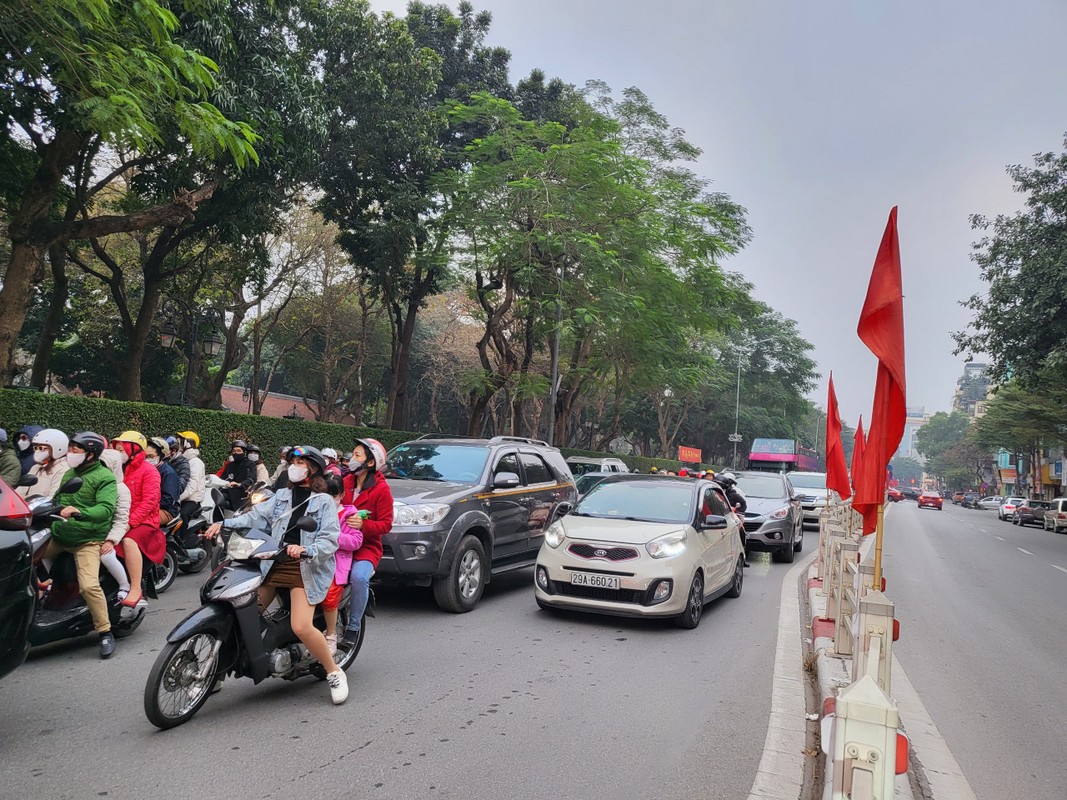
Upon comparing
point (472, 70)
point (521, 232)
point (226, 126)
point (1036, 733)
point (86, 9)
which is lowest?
point (1036, 733)

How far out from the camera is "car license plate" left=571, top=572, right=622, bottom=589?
7418 millimetres

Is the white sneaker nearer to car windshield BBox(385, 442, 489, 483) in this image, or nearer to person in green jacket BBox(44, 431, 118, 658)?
person in green jacket BBox(44, 431, 118, 658)

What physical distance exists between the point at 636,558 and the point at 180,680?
4236 millimetres

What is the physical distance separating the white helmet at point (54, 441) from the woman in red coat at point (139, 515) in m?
0.45

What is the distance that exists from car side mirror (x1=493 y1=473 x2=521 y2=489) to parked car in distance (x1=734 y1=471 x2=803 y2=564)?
20.4ft

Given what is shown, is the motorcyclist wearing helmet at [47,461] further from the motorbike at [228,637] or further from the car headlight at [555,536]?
the car headlight at [555,536]

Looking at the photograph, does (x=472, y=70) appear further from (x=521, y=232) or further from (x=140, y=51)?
(x=140, y=51)

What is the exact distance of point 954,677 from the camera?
21.7ft

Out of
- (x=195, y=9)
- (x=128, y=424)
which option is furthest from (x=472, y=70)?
(x=128, y=424)

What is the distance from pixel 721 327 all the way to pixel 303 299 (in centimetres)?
1668

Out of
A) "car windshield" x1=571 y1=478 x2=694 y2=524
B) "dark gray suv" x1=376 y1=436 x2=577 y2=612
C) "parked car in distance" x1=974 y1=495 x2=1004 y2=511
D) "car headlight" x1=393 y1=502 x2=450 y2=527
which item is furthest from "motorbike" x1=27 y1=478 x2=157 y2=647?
"parked car in distance" x1=974 y1=495 x2=1004 y2=511

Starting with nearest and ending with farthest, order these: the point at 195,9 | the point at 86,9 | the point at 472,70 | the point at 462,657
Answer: the point at 462,657
the point at 86,9
the point at 195,9
the point at 472,70

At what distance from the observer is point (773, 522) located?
44.6 feet

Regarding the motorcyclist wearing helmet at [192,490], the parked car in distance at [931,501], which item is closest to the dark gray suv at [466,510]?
the motorcyclist wearing helmet at [192,490]
